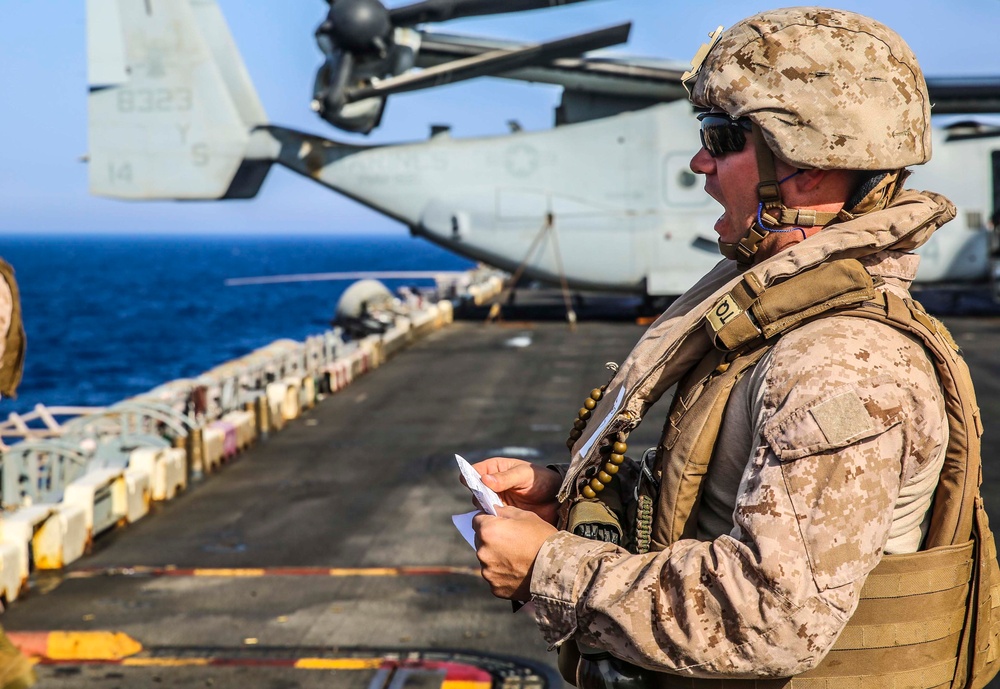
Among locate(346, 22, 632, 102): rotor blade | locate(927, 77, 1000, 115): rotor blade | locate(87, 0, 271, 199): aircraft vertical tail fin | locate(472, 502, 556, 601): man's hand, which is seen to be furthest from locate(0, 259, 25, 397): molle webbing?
locate(927, 77, 1000, 115): rotor blade

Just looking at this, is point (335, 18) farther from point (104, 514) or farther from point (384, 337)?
point (104, 514)

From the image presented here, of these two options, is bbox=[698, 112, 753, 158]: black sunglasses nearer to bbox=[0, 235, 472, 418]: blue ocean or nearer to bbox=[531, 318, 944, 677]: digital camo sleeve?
bbox=[531, 318, 944, 677]: digital camo sleeve

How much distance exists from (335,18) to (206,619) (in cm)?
1607

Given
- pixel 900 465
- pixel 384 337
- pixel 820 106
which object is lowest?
pixel 384 337

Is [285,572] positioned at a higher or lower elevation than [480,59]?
lower

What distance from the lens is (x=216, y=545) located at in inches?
323

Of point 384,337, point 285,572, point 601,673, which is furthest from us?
point 384,337

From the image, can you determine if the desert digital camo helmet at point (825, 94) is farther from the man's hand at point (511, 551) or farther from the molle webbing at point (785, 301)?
the man's hand at point (511, 551)

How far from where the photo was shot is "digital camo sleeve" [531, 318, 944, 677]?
1.79 m

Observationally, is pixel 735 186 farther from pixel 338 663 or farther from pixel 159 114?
pixel 159 114

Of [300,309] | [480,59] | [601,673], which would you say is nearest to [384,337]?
[480,59]

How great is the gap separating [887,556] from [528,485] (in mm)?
929

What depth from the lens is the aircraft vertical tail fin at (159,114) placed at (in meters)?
23.5

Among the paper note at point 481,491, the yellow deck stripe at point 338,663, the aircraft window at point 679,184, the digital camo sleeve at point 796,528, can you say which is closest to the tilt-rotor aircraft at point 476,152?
the aircraft window at point 679,184
